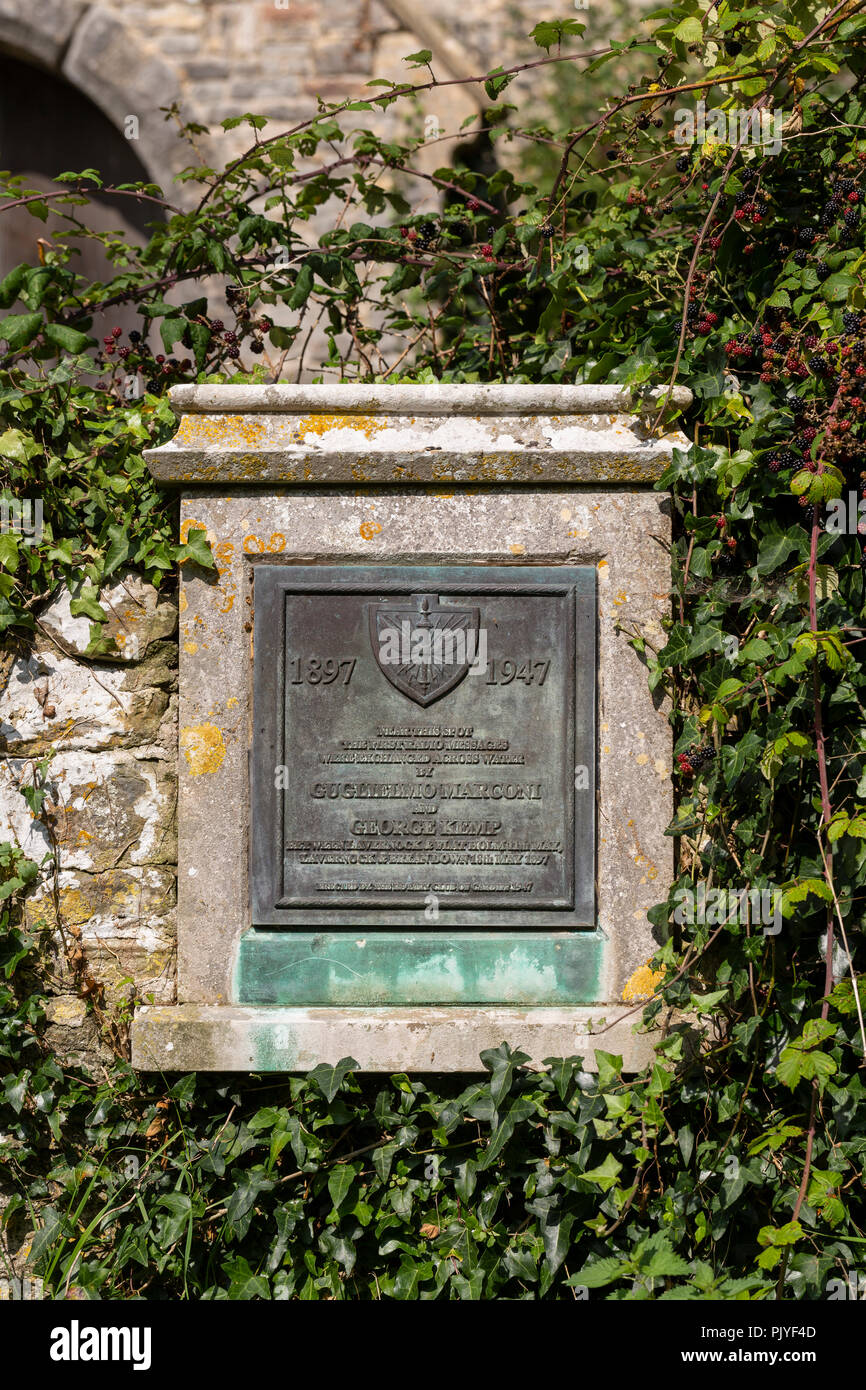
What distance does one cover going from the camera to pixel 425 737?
8.82 ft

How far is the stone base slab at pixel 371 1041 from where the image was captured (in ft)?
8.36

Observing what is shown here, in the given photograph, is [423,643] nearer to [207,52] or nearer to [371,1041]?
[371,1041]

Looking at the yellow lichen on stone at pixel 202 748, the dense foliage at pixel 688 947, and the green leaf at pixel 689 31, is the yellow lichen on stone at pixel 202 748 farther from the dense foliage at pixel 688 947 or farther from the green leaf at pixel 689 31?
the green leaf at pixel 689 31

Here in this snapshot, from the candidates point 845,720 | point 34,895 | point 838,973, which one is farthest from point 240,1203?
point 845,720

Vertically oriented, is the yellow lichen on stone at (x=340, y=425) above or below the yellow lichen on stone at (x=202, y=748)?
above

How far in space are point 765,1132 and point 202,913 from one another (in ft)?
4.77

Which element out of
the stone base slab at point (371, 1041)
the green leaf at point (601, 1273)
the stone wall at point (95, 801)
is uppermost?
the stone wall at point (95, 801)

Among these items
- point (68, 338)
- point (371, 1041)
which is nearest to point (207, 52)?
Answer: point (68, 338)

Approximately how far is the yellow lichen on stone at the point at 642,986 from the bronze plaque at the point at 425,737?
9.8 inches

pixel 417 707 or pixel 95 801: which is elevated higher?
pixel 417 707

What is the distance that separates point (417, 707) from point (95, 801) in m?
0.88

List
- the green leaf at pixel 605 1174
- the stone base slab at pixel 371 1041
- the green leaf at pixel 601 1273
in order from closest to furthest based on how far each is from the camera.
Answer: the green leaf at pixel 601 1273 → the green leaf at pixel 605 1174 → the stone base slab at pixel 371 1041

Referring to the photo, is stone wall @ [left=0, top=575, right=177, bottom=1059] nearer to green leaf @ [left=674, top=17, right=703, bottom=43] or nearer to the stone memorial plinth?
the stone memorial plinth

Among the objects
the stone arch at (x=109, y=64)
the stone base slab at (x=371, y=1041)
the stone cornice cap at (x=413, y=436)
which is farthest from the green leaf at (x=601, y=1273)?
the stone arch at (x=109, y=64)
